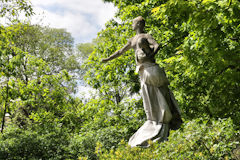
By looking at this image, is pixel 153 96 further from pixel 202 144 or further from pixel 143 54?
pixel 202 144

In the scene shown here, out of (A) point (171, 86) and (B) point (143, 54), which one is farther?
(A) point (171, 86)

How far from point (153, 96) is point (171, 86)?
12.6ft

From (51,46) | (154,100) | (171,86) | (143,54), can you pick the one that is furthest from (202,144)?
(51,46)

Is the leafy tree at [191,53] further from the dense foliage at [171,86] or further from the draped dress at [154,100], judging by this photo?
the draped dress at [154,100]

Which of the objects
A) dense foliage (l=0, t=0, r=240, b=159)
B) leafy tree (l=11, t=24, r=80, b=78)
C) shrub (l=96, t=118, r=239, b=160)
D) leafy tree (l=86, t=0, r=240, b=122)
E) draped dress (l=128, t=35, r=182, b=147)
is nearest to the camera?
shrub (l=96, t=118, r=239, b=160)

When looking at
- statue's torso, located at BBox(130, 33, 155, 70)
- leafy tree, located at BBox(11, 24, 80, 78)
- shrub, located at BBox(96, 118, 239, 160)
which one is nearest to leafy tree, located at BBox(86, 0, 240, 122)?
statue's torso, located at BBox(130, 33, 155, 70)

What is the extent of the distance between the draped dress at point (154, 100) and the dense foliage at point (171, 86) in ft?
1.54

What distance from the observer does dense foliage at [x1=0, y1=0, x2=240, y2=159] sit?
375 centimetres

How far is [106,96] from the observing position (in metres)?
12.0

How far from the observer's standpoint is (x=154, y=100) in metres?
5.52

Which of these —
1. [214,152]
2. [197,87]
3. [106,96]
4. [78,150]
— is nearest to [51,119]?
[106,96]

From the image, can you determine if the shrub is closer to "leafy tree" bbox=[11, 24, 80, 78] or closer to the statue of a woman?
the statue of a woman

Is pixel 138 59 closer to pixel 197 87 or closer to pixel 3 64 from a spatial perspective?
pixel 197 87

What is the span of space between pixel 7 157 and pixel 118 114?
223 inches
